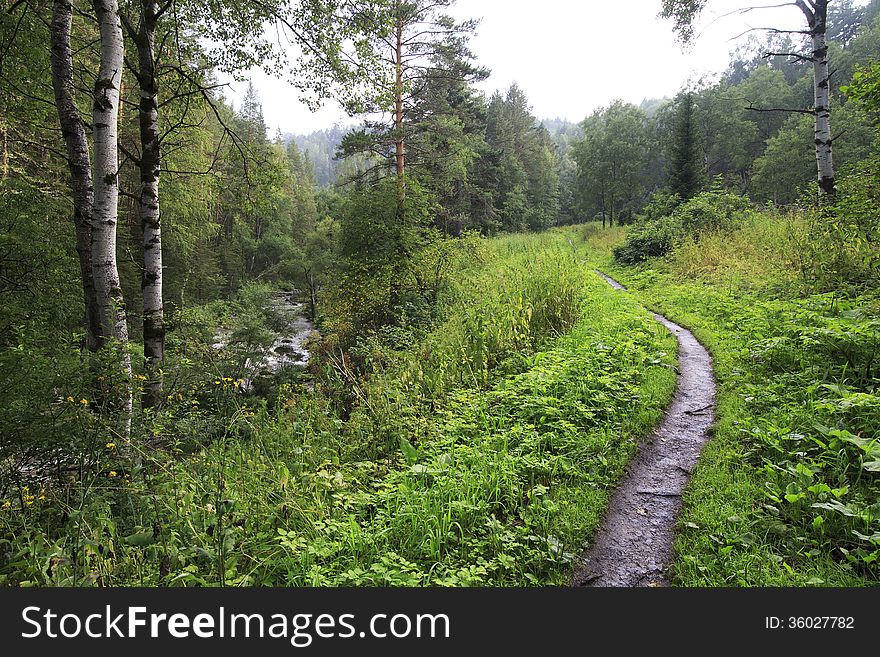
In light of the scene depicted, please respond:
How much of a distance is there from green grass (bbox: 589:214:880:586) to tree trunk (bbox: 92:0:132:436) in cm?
597

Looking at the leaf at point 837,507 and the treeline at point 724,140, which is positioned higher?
the treeline at point 724,140

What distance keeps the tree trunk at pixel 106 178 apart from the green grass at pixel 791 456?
235 inches

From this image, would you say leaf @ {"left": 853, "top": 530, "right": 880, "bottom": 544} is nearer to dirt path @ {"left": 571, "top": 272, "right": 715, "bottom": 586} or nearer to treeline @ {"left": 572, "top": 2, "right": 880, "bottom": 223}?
dirt path @ {"left": 571, "top": 272, "right": 715, "bottom": 586}

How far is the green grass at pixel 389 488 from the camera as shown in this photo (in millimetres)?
2830

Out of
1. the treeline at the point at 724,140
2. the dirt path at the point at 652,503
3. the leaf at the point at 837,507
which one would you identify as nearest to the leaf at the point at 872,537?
the leaf at the point at 837,507

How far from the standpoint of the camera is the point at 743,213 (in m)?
15.6

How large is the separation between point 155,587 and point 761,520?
407 cm

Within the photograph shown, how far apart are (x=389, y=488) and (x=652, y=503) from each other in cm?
227

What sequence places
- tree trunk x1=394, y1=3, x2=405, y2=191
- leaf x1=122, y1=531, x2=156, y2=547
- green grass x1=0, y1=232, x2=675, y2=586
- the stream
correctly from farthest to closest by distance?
tree trunk x1=394, y1=3, x2=405, y2=191 → the stream → green grass x1=0, y1=232, x2=675, y2=586 → leaf x1=122, y1=531, x2=156, y2=547

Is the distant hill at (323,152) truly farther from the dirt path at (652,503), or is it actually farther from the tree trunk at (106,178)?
the dirt path at (652,503)

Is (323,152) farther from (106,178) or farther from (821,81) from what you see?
(106,178)

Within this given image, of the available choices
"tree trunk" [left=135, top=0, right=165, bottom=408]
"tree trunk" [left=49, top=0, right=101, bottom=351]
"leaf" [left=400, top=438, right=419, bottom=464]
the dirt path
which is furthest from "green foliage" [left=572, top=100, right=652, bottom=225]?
"tree trunk" [left=49, top=0, right=101, bottom=351]

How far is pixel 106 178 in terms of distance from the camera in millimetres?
4859

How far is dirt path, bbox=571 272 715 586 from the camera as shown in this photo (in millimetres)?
2926
